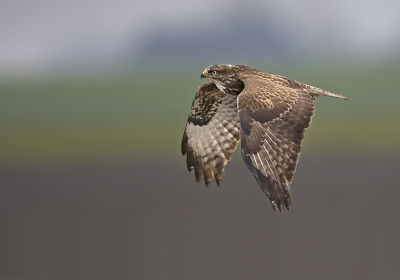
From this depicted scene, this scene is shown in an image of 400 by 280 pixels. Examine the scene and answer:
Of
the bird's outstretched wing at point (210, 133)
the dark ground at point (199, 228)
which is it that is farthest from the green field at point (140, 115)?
the bird's outstretched wing at point (210, 133)

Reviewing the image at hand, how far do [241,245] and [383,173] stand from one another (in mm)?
6220

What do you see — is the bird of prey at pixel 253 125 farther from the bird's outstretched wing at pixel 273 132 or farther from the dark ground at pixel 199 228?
the dark ground at pixel 199 228

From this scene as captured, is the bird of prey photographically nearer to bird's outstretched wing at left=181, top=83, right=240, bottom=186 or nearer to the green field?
bird's outstretched wing at left=181, top=83, right=240, bottom=186

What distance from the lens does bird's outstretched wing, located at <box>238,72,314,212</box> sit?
7.21m

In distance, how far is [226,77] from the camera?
918 cm

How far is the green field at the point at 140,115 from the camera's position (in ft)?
89.5

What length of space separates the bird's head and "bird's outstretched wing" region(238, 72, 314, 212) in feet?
2.94

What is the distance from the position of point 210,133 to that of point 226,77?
2.92 feet

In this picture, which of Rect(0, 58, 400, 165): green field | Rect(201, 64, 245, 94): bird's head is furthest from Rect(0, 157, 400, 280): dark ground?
Rect(201, 64, 245, 94): bird's head

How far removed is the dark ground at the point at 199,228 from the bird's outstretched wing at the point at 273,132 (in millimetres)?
8602

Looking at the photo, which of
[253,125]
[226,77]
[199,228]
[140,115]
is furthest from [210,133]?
[140,115]

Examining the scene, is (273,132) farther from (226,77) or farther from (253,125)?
(226,77)

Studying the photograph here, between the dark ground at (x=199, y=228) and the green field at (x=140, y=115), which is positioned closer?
the dark ground at (x=199, y=228)

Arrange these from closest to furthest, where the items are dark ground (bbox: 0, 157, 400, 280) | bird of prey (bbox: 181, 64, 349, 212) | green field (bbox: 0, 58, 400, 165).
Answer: bird of prey (bbox: 181, 64, 349, 212), dark ground (bbox: 0, 157, 400, 280), green field (bbox: 0, 58, 400, 165)
